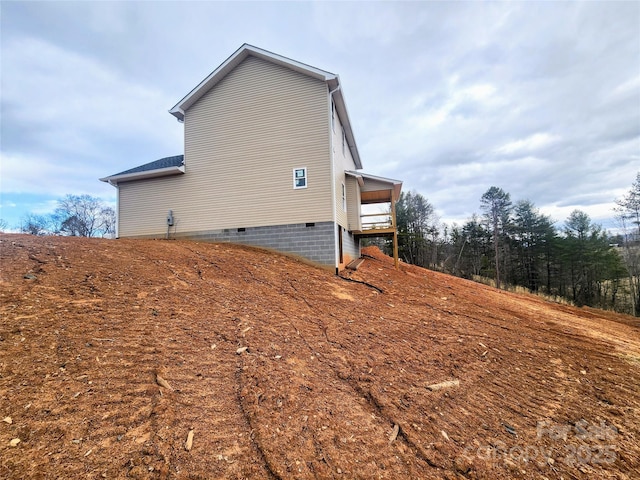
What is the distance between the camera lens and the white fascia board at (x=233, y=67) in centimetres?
1009

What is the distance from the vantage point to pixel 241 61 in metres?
11.2

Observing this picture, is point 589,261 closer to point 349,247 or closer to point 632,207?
point 632,207

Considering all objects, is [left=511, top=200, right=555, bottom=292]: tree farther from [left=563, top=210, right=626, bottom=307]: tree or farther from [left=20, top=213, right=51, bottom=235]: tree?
[left=20, top=213, right=51, bottom=235]: tree

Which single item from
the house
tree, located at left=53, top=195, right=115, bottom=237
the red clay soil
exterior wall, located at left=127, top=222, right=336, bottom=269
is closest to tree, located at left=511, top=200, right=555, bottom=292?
the house

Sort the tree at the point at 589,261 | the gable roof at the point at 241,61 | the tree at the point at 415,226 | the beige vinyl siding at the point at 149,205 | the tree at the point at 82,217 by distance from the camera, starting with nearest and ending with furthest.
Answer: the gable roof at the point at 241,61 < the beige vinyl siding at the point at 149,205 < the tree at the point at 589,261 < the tree at the point at 82,217 < the tree at the point at 415,226

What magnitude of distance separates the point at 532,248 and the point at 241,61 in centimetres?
3404

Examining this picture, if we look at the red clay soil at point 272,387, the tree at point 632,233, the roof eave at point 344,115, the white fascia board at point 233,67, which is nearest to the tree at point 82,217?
the white fascia board at point 233,67

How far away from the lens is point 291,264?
30.5 feet

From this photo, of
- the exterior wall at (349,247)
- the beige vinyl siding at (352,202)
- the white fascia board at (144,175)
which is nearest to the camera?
the white fascia board at (144,175)

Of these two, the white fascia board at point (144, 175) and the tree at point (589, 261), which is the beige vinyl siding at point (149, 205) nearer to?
the white fascia board at point (144, 175)

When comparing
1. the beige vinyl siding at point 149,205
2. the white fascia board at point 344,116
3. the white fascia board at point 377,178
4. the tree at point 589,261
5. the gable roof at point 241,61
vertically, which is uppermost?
the gable roof at point 241,61

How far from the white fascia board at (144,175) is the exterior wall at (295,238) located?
10.3 feet

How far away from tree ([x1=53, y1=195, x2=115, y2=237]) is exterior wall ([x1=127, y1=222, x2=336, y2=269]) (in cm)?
2968

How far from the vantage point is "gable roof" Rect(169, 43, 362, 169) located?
10.1m
